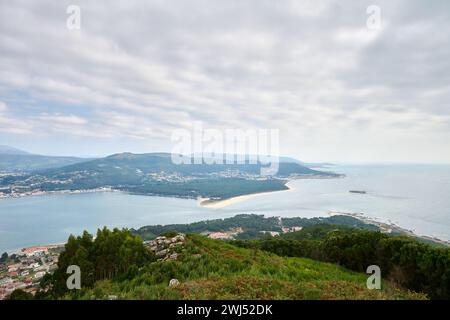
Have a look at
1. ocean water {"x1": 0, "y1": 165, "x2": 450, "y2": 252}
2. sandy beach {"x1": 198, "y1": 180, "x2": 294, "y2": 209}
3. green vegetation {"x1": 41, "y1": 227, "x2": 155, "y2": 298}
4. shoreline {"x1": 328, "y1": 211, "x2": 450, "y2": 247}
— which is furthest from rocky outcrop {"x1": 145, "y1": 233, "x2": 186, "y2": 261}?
sandy beach {"x1": 198, "y1": 180, "x2": 294, "y2": 209}

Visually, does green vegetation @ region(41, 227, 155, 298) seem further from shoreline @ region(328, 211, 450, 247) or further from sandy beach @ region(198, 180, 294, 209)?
sandy beach @ region(198, 180, 294, 209)

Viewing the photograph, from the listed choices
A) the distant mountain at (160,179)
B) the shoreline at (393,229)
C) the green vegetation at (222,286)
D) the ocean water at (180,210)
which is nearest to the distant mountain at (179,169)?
the distant mountain at (160,179)

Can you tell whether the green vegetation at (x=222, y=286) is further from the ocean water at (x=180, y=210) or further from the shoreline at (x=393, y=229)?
the ocean water at (x=180, y=210)

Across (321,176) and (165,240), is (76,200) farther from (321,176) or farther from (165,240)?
(321,176)

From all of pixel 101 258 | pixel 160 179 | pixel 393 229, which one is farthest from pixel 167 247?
pixel 160 179

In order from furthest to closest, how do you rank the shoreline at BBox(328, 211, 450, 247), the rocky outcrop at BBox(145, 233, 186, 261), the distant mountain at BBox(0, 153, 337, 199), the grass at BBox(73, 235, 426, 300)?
1. the distant mountain at BBox(0, 153, 337, 199)
2. the shoreline at BBox(328, 211, 450, 247)
3. the rocky outcrop at BBox(145, 233, 186, 261)
4. the grass at BBox(73, 235, 426, 300)
